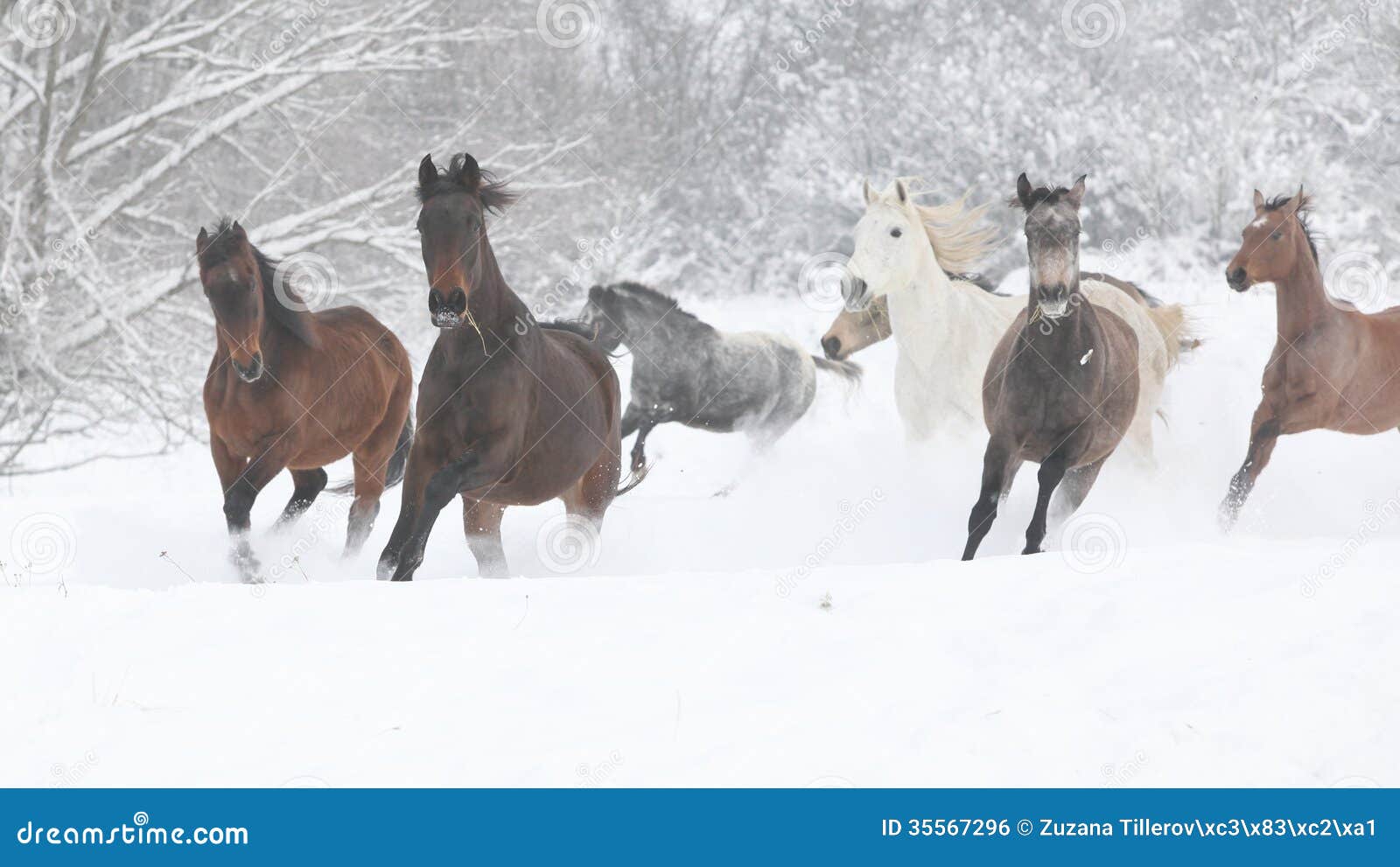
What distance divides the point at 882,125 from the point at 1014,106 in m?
2.31

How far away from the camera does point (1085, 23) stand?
21.3m

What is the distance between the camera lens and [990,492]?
20.1ft

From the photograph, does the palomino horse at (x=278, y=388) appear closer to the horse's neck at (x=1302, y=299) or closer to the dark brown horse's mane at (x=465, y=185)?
the dark brown horse's mane at (x=465, y=185)

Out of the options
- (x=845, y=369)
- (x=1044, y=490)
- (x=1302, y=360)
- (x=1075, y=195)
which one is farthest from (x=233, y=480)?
(x=845, y=369)

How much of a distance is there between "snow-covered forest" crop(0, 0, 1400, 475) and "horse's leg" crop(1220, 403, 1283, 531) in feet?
21.0

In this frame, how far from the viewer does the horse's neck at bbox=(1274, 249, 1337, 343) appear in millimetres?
7449

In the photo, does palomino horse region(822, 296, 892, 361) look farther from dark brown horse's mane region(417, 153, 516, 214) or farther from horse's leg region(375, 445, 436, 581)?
horse's leg region(375, 445, 436, 581)

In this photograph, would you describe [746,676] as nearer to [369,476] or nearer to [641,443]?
[369,476]

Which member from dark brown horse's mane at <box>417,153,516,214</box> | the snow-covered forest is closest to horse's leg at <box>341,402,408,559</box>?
dark brown horse's mane at <box>417,153,516,214</box>

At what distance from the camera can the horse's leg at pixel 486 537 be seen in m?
6.49

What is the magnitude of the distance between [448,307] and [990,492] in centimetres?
248

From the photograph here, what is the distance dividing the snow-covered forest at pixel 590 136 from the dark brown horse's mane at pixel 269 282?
447cm

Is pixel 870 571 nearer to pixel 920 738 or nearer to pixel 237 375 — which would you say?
pixel 920 738

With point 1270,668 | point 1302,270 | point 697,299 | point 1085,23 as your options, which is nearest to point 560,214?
point 697,299
